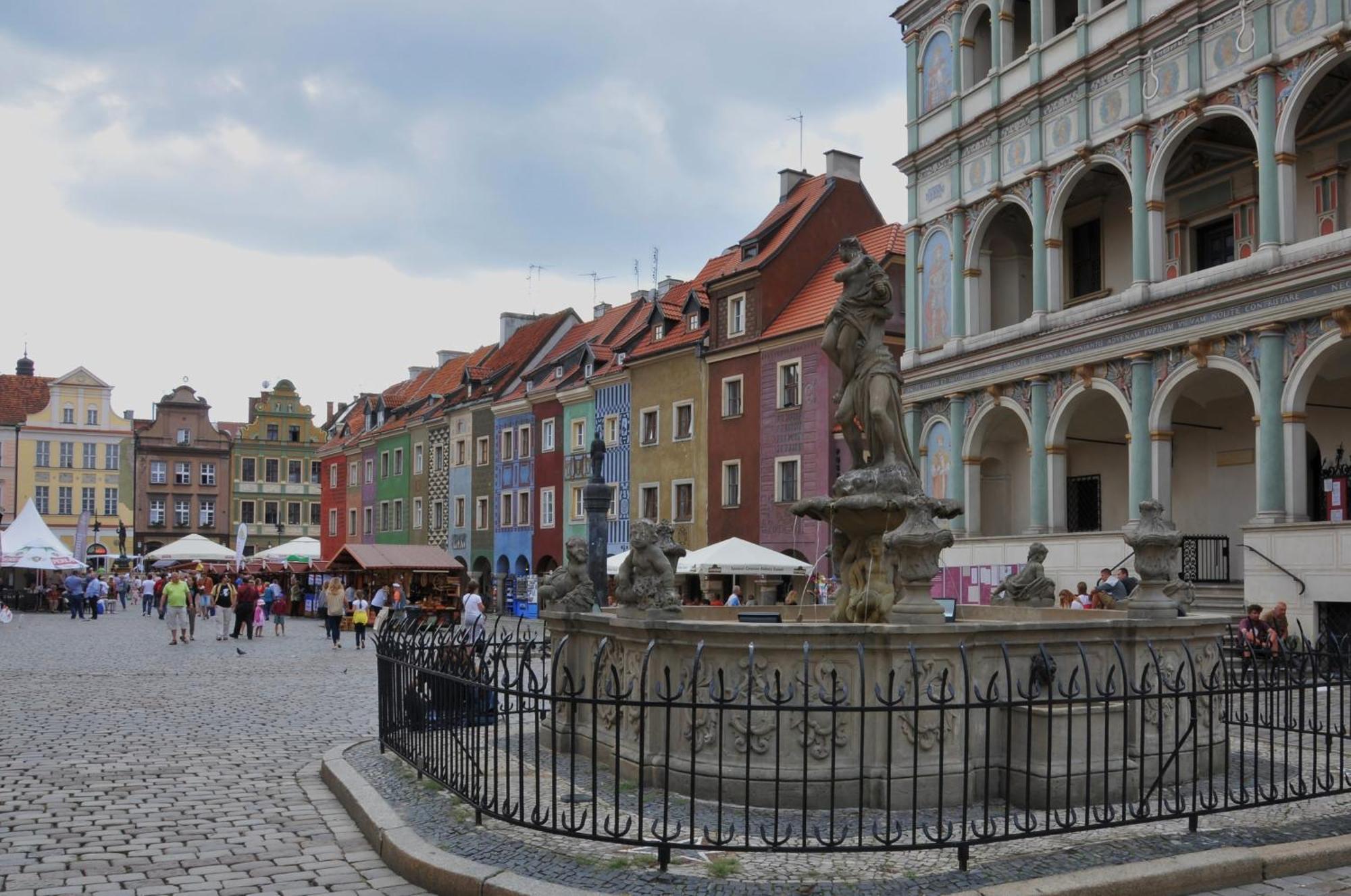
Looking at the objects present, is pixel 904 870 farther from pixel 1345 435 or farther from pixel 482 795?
pixel 1345 435

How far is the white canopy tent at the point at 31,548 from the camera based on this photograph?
38781 mm

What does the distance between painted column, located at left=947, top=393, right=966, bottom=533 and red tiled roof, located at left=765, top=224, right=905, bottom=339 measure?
681 cm

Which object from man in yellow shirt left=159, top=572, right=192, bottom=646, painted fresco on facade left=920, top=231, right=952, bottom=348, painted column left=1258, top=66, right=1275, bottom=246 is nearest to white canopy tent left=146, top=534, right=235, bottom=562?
man in yellow shirt left=159, top=572, right=192, bottom=646

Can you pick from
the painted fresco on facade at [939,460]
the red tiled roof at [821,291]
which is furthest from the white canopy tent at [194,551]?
the painted fresco on facade at [939,460]

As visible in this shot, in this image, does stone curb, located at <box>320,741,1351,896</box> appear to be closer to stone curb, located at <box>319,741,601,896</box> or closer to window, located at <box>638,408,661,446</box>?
stone curb, located at <box>319,741,601,896</box>

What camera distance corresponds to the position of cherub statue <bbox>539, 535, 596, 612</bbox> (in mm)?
10703

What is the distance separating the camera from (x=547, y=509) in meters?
47.7

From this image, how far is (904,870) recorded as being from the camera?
6461 mm

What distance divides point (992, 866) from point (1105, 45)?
2154 centimetres

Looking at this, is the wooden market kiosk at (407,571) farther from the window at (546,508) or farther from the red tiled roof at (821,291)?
the red tiled roof at (821,291)

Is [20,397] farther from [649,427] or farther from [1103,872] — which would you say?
[1103,872]

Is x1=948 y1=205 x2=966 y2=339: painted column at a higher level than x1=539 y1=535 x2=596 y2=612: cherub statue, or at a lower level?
higher

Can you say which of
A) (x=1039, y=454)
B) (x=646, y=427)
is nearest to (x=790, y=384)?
(x=646, y=427)

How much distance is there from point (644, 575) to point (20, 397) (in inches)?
3179
